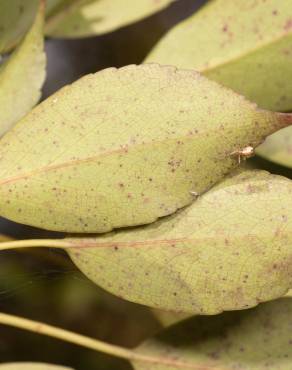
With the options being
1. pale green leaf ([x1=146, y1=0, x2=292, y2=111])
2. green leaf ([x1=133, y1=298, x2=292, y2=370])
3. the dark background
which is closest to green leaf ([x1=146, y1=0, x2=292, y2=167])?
pale green leaf ([x1=146, y1=0, x2=292, y2=111])

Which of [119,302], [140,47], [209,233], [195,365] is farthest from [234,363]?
[140,47]

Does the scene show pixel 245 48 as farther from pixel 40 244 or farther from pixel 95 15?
pixel 40 244

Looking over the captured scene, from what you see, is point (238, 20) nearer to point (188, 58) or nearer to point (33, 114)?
point (188, 58)

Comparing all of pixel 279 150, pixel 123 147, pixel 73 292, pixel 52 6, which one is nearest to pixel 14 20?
pixel 52 6

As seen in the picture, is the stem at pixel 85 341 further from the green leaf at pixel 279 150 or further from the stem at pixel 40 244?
the green leaf at pixel 279 150

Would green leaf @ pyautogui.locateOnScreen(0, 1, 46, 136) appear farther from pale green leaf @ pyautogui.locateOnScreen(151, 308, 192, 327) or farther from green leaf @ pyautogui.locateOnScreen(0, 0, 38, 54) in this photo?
pale green leaf @ pyautogui.locateOnScreen(151, 308, 192, 327)
